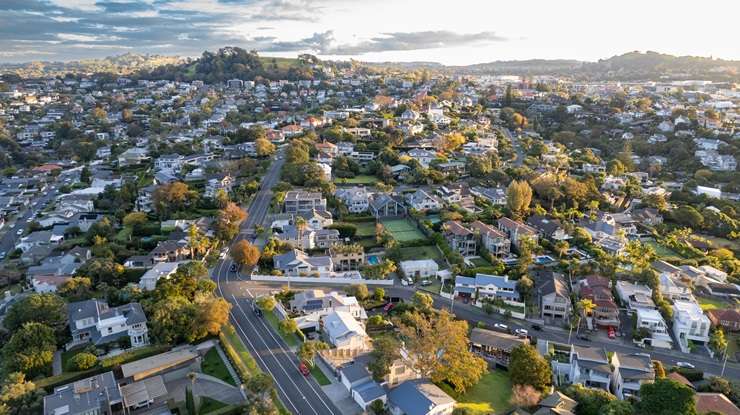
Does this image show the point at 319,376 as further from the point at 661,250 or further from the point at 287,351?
the point at 661,250

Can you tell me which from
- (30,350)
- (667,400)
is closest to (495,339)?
(667,400)

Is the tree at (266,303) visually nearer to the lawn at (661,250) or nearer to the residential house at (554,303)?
the residential house at (554,303)

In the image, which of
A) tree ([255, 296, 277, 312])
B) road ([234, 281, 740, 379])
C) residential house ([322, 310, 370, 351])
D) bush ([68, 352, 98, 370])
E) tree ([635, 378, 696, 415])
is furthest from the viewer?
tree ([255, 296, 277, 312])

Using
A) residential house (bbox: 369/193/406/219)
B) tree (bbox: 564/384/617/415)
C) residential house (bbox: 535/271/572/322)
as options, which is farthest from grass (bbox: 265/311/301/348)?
residential house (bbox: 369/193/406/219)

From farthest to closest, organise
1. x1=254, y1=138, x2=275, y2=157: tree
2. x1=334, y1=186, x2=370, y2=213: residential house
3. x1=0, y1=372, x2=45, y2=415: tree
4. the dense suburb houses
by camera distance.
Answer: x1=254, y1=138, x2=275, y2=157: tree, x1=334, y1=186, x2=370, y2=213: residential house, the dense suburb houses, x1=0, y1=372, x2=45, y2=415: tree

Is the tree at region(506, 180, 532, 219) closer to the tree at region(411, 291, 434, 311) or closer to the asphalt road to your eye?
the tree at region(411, 291, 434, 311)

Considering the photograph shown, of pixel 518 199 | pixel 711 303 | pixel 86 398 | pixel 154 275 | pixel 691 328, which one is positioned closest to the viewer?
pixel 86 398
